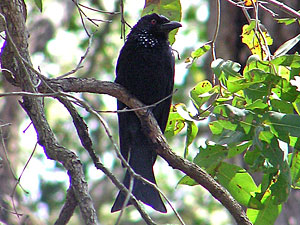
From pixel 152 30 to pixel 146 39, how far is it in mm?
117

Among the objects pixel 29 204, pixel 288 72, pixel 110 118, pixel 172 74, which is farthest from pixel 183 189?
pixel 288 72

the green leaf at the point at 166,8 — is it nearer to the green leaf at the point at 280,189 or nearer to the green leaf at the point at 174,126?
the green leaf at the point at 174,126

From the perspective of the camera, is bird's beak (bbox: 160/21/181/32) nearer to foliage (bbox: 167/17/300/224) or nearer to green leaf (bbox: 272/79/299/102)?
foliage (bbox: 167/17/300/224)

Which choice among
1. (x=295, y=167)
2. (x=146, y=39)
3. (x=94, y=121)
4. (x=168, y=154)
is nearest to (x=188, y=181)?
(x=168, y=154)

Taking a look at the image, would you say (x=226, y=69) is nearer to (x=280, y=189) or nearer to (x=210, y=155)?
(x=210, y=155)

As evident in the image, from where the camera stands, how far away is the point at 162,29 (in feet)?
13.1

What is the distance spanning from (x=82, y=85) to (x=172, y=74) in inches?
50.0

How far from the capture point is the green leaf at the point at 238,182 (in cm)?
293

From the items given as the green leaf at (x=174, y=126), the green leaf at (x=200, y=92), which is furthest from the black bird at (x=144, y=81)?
the green leaf at (x=200, y=92)

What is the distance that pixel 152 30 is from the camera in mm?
4020

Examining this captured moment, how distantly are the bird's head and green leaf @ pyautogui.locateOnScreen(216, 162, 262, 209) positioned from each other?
127 cm

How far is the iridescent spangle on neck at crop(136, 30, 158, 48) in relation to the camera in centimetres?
390

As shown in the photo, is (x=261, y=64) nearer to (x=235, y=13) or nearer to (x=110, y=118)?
(x=235, y=13)

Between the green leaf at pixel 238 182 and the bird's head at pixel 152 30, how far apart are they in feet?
4.16
